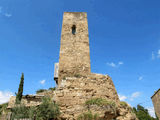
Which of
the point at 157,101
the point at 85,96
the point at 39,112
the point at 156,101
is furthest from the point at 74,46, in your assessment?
the point at 156,101

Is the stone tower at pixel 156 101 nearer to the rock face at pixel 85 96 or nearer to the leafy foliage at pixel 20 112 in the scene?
the rock face at pixel 85 96

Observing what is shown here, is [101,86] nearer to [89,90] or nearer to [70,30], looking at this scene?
[89,90]

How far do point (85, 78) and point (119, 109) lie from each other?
102 inches

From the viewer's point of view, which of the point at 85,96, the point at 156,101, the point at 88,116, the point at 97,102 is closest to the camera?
the point at 88,116

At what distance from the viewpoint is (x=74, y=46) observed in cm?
988

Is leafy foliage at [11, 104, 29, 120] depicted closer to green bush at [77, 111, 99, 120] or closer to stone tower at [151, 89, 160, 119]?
green bush at [77, 111, 99, 120]

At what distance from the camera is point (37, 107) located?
6.56 metres

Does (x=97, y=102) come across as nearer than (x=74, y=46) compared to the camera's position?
Yes

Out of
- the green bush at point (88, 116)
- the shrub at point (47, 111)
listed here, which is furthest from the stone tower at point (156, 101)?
the shrub at point (47, 111)

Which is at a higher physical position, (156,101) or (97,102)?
(156,101)

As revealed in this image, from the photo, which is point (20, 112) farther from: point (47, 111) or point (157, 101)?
point (157, 101)

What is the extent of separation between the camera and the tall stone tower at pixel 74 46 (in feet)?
30.3

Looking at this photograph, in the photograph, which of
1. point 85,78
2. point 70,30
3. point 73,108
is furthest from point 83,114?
point 70,30

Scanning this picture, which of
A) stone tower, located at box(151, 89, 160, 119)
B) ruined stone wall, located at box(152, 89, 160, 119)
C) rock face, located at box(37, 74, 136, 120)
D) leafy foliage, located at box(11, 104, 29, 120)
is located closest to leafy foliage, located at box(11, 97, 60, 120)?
leafy foliage, located at box(11, 104, 29, 120)
